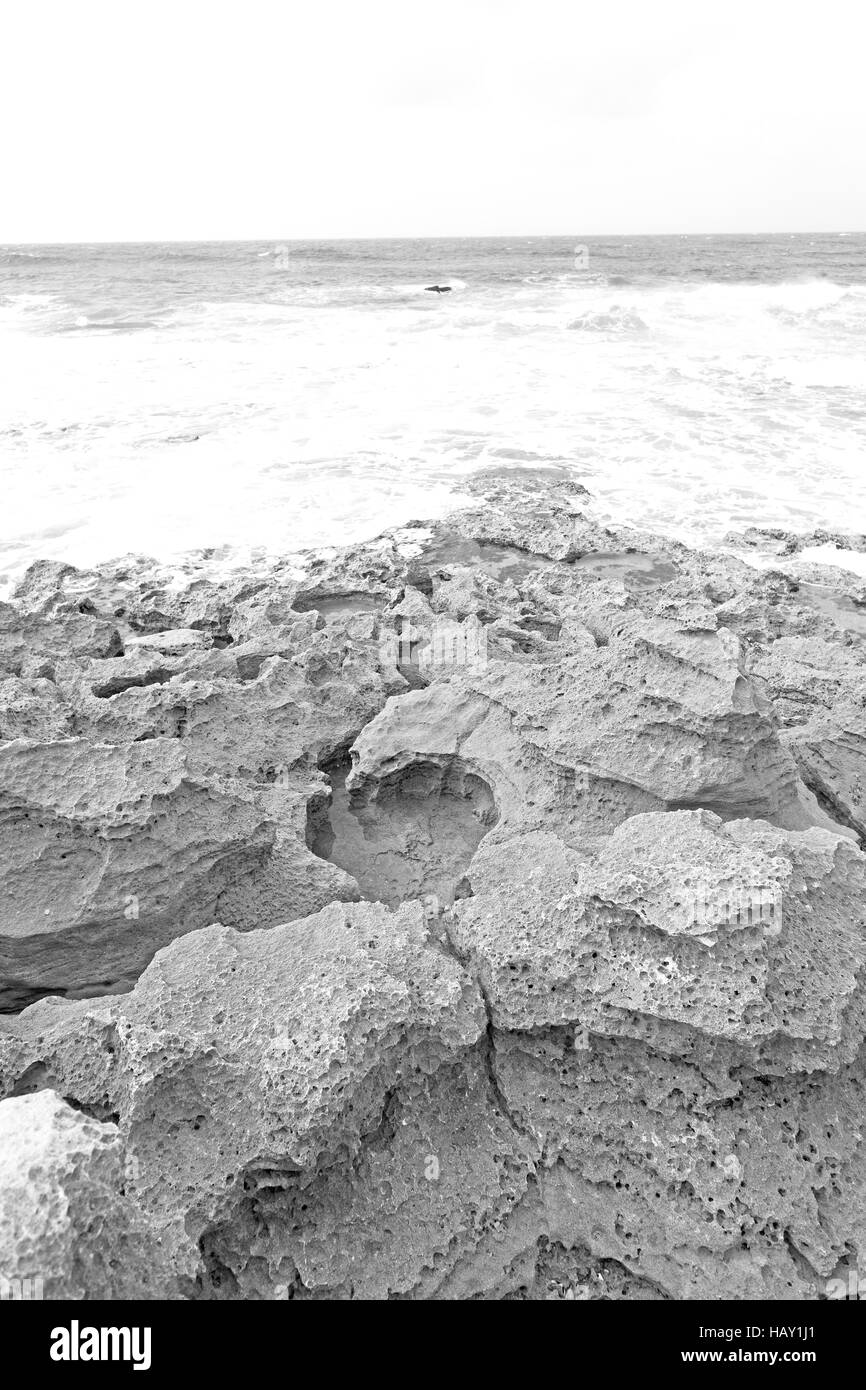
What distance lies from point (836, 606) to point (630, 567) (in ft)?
4.30

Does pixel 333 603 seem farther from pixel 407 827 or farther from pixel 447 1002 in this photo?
pixel 447 1002

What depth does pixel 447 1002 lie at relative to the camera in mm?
1921

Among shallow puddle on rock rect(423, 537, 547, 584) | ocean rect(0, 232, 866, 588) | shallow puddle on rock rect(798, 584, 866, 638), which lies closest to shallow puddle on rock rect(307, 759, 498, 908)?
shallow puddle on rock rect(423, 537, 547, 584)

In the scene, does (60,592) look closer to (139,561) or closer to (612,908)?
(139,561)

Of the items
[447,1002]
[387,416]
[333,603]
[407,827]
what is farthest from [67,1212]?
[387,416]

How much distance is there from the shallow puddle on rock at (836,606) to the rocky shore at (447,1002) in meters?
2.17

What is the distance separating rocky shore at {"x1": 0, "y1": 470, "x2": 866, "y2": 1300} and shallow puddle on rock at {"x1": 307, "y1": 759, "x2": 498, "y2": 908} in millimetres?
12

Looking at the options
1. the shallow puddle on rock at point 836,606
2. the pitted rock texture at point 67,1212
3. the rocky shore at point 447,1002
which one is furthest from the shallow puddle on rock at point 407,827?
the shallow puddle on rock at point 836,606

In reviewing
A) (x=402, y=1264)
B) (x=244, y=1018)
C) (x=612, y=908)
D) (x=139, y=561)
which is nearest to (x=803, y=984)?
(x=612, y=908)

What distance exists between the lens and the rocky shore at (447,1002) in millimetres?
1713

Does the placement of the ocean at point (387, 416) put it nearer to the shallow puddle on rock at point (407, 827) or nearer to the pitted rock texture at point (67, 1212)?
the shallow puddle on rock at point (407, 827)

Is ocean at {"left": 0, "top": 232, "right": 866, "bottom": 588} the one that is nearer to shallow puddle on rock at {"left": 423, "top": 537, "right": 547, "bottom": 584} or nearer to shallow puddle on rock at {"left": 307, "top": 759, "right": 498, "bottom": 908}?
shallow puddle on rock at {"left": 423, "top": 537, "right": 547, "bottom": 584}
